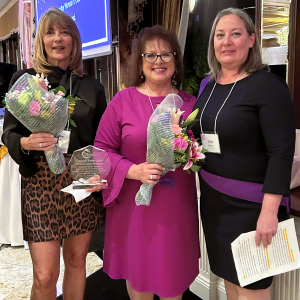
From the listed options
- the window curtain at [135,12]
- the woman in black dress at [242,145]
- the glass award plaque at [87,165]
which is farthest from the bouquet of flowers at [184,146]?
the window curtain at [135,12]

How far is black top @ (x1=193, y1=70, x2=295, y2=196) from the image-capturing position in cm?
117

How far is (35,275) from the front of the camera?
1.54 metres

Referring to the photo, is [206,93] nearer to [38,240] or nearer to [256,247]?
[256,247]

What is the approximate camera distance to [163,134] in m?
1.21

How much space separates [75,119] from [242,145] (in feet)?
2.69

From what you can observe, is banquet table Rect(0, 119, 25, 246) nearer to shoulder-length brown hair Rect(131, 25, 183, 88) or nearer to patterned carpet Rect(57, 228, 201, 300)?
patterned carpet Rect(57, 228, 201, 300)

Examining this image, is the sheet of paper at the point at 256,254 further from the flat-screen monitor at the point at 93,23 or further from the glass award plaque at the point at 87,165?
the flat-screen monitor at the point at 93,23

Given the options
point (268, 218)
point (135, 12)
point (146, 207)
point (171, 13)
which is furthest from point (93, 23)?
point (268, 218)

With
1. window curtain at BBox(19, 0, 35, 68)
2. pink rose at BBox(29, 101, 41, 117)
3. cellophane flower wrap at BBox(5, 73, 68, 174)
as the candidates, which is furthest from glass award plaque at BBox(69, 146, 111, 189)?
window curtain at BBox(19, 0, 35, 68)

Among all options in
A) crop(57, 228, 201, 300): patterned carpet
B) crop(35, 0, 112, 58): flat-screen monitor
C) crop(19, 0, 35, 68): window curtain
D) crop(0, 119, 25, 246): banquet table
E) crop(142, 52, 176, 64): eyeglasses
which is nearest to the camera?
crop(142, 52, 176, 64): eyeglasses

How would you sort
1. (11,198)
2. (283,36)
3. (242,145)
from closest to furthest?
(242,145)
(283,36)
(11,198)

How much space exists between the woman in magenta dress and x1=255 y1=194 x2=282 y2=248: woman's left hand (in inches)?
15.4

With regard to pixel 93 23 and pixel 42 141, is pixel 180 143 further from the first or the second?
pixel 93 23

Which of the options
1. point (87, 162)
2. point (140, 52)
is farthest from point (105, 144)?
point (140, 52)
